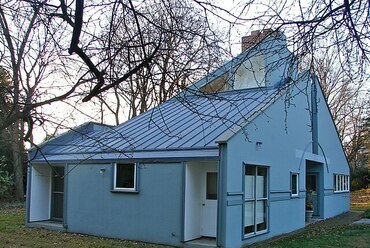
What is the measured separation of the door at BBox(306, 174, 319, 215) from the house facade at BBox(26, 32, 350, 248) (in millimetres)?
3780

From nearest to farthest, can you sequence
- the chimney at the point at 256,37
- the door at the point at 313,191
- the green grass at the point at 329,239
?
the chimney at the point at 256,37 < the green grass at the point at 329,239 < the door at the point at 313,191

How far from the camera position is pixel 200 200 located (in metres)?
12.8

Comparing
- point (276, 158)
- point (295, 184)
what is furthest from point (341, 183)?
point (276, 158)

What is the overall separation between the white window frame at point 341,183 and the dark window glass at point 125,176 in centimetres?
1366

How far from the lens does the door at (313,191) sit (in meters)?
21.0

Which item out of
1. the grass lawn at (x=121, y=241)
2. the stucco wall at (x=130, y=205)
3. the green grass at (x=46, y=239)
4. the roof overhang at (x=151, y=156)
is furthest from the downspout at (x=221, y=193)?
the green grass at (x=46, y=239)

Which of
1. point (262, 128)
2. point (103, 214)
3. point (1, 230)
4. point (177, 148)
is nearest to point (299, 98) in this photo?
point (262, 128)

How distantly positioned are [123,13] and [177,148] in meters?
7.68

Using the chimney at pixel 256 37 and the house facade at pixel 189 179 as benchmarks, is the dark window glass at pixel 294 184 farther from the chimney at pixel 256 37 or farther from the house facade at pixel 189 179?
the chimney at pixel 256 37

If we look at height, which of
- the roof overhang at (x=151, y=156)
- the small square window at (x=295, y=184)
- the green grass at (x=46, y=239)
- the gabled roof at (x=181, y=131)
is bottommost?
the green grass at (x=46, y=239)

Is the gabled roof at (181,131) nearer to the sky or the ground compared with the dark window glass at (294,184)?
nearer to the sky

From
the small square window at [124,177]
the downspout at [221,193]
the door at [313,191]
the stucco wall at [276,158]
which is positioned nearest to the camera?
the downspout at [221,193]

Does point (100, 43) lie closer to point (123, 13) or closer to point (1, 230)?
point (123, 13)

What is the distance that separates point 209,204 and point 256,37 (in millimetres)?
8517
